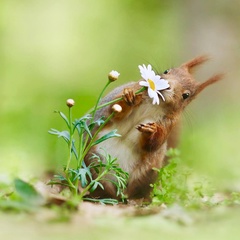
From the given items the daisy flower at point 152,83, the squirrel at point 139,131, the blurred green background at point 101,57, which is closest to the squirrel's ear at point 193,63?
the squirrel at point 139,131

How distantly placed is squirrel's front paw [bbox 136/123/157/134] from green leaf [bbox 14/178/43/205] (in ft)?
2.45

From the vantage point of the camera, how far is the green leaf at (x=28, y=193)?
97.4 inches

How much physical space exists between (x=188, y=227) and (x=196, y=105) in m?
4.99

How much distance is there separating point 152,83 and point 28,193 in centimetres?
86

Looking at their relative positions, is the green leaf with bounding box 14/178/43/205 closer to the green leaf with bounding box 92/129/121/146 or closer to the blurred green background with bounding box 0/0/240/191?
the green leaf with bounding box 92/129/121/146

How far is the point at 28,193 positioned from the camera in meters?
2.52

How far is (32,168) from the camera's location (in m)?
4.47

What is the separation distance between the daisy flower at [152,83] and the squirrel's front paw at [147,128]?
0.12 meters

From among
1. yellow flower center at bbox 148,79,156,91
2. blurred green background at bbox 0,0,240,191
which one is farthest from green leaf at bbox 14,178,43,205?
blurred green background at bbox 0,0,240,191

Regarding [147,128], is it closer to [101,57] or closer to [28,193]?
[28,193]

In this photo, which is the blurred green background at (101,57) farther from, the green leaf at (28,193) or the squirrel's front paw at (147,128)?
the green leaf at (28,193)

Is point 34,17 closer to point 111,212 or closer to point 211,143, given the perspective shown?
point 211,143

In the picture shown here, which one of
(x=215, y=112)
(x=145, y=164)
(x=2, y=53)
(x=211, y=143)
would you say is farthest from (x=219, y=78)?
(x=2, y=53)

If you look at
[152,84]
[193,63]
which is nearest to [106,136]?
[152,84]
